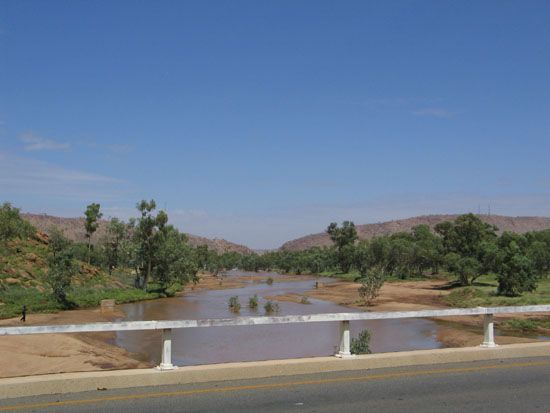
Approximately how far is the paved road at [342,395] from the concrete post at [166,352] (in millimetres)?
399

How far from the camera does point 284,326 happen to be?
124ft

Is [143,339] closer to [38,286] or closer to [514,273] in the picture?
[38,286]

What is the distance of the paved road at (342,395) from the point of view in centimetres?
829

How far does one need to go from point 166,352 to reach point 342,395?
2789 millimetres

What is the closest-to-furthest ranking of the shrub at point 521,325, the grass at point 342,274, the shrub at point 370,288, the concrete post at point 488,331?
the concrete post at point 488,331
the shrub at point 521,325
the shrub at point 370,288
the grass at point 342,274

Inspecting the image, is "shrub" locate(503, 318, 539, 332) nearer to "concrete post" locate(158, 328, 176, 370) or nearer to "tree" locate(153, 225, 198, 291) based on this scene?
"concrete post" locate(158, 328, 176, 370)

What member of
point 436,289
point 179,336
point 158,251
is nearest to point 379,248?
point 436,289

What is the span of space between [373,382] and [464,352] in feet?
8.74

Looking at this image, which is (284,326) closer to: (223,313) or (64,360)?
(223,313)

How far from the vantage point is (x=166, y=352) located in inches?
384

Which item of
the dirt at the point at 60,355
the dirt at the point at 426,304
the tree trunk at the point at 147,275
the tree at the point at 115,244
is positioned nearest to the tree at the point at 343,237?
the dirt at the point at 426,304

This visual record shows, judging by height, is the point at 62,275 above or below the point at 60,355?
above

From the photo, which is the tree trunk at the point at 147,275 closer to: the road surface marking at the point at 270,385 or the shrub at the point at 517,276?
the shrub at the point at 517,276

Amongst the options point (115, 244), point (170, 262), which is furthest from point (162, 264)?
point (115, 244)
